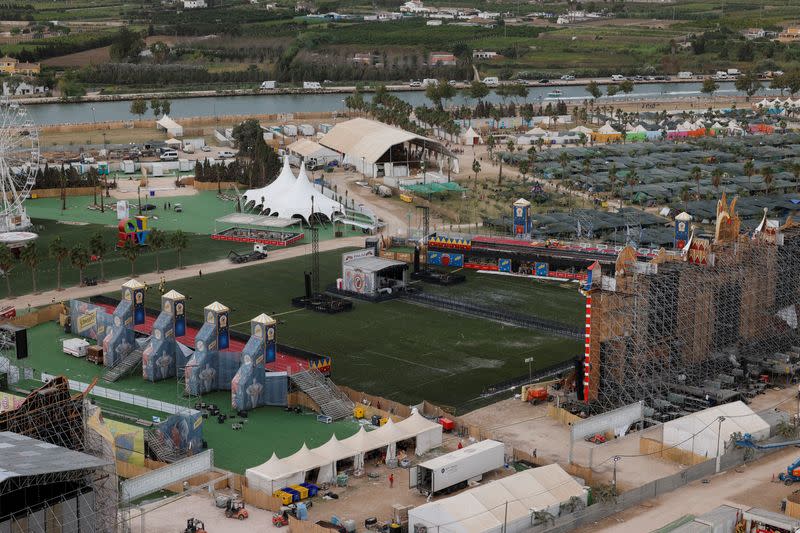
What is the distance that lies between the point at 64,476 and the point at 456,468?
16.5 metres

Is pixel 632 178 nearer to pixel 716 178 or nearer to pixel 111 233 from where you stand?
pixel 716 178

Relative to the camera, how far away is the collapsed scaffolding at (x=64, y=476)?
41.1 m

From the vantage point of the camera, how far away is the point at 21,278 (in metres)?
85.8

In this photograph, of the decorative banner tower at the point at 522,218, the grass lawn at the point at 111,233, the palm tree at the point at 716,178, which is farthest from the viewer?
the palm tree at the point at 716,178

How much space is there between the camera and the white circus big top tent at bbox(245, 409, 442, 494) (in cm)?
5103

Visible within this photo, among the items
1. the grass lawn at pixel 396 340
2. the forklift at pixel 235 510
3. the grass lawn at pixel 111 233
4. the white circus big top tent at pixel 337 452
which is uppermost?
the white circus big top tent at pixel 337 452

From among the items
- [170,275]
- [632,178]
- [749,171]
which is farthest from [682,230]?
[170,275]

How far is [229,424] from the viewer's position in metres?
59.6

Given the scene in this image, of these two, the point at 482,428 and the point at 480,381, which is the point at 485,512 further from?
the point at 480,381

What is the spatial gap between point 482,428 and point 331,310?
69.3ft

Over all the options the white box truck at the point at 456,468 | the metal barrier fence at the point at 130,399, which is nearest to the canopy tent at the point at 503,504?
the white box truck at the point at 456,468

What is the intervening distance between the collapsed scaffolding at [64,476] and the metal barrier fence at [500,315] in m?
31.8

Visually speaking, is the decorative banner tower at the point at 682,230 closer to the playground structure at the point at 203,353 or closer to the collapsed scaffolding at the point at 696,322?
Result: the collapsed scaffolding at the point at 696,322

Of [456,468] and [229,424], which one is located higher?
[456,468]
